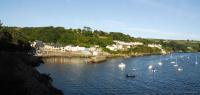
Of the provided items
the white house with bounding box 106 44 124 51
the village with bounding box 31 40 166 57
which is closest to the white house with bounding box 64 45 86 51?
the village with bounding box 31 40 166 57

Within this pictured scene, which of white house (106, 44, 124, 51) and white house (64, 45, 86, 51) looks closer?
white house (64, 45, 86, 51)

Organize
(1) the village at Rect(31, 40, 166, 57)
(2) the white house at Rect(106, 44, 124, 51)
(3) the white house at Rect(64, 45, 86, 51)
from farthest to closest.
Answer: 1. (2) the white house at Rect(106, 44, 124, 51)
2. (3) the white house at Rect(64, 45, 86, 51)
3. (1) the village at Rect(31, 40, 166, 57)

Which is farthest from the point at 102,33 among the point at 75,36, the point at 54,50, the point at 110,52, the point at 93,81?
the point at 93,81

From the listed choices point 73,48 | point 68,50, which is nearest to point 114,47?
point 73,48

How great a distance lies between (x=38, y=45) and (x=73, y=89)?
90491 mm

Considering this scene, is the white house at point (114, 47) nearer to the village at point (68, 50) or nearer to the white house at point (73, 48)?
the village at point (68, 50)

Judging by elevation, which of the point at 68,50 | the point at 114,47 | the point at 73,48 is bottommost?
the point at 68,50

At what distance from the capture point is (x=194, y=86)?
5212cm

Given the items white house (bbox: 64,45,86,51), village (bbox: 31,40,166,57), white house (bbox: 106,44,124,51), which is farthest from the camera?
white house (bbox: 106,44,124,51)

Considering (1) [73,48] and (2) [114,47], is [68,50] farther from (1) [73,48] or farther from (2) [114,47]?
(2) [114,47]

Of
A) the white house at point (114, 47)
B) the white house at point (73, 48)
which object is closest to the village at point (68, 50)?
the white house at point (73, 48)

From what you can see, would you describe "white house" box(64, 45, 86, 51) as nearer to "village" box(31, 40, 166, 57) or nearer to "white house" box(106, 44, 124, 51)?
"village" box(31, 40, 166, 57)

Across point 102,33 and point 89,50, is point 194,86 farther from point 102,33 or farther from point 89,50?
point 102,33

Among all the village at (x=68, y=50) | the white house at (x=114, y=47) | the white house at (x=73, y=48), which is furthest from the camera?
the white house at (x=114, y=47)
